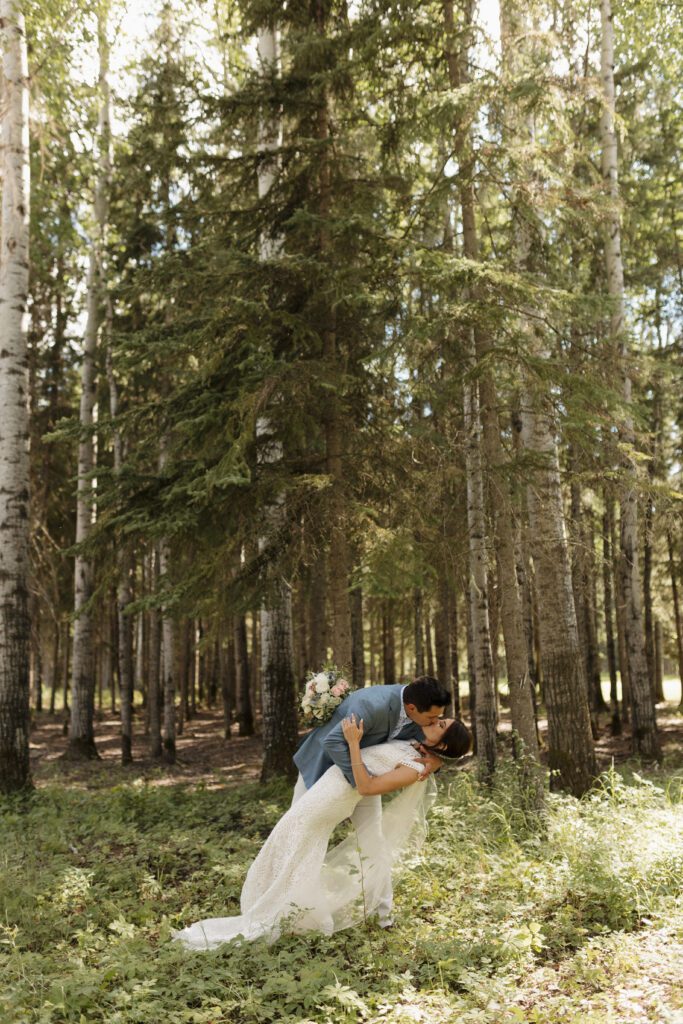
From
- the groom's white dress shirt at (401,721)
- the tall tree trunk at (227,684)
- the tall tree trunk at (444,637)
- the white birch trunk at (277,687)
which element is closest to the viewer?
the groom's white dress shirt at (401,721)

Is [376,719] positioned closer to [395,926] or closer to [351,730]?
[351,730]

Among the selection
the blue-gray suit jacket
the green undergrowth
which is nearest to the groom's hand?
the blue-gray suit jacket

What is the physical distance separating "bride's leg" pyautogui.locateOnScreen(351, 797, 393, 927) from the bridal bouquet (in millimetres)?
723

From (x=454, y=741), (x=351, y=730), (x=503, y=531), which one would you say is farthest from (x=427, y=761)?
Answer: (x=503, y=531)

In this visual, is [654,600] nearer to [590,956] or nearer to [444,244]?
[444,244]

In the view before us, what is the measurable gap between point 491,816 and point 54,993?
4584mm

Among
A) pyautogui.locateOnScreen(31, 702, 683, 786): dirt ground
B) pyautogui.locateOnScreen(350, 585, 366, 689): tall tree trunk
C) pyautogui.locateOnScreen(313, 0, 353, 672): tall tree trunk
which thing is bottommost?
pyautogui.locateOnScreen(31, 702, 683, 786): dirt ground

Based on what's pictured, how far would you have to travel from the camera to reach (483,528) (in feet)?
31.1

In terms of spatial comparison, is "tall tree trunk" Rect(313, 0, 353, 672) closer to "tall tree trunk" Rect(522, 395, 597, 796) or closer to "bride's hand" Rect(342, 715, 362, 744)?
"tall tree trunk" Rect(522, 395, 597, 796)

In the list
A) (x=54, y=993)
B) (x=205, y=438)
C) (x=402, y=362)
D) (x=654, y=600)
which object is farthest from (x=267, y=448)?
(x=654, y=600)

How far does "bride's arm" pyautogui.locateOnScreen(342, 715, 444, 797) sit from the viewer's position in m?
5.38

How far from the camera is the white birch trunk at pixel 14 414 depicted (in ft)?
32.8

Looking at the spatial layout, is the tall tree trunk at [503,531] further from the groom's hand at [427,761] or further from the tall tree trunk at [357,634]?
the tall tree trunk at [357,634]

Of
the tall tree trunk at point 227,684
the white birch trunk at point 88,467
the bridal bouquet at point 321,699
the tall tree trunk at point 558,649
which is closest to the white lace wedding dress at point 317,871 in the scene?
the bridal bouquet at point 321,699
